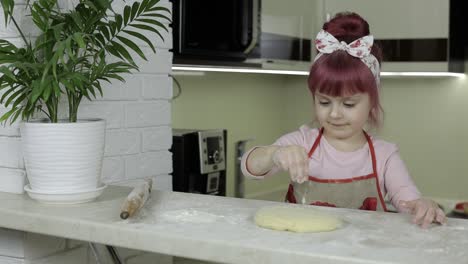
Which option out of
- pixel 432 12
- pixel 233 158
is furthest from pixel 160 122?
pixel 432 12

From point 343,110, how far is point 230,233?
57 cm

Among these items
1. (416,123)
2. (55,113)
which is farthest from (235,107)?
(55,113)

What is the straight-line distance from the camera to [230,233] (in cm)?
102

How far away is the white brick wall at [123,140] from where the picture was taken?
4.62 feet

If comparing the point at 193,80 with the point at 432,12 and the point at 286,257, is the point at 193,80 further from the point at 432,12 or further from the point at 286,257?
the point at 286,257

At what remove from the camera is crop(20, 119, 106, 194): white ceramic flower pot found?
1.27 meters

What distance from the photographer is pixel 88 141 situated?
1297mm

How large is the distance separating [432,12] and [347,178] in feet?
6.26

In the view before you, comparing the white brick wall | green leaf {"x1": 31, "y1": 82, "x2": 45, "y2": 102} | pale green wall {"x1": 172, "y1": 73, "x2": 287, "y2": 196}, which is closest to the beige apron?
the white brick wall

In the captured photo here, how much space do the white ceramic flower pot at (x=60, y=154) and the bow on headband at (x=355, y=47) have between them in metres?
0.54

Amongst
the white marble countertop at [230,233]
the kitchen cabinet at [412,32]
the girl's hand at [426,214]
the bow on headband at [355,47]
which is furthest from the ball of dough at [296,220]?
the kitchen cabinet at [412,32]

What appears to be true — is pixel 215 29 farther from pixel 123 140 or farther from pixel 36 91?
pixel 36 91

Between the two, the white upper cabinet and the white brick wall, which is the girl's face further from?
the white upper cabinet

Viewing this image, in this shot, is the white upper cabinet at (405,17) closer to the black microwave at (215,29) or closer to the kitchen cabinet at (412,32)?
the kitchen cabinet at (412,32)
